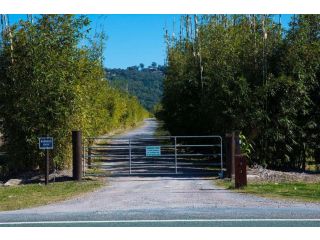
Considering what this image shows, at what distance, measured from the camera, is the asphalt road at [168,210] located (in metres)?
9.02

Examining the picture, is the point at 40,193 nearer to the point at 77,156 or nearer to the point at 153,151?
the point at 77,156

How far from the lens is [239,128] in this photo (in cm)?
1850

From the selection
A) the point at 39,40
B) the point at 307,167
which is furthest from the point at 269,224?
the point at 307,167

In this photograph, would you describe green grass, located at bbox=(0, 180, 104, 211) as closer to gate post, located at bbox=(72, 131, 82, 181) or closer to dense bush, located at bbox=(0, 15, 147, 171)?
gate post, located at bbox=(72, 131, 82, 181)

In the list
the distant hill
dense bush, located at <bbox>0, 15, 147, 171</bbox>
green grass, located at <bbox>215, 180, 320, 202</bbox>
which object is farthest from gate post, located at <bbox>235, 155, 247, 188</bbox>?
the distant hill

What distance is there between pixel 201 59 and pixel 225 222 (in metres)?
15.2

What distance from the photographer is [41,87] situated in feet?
57.2

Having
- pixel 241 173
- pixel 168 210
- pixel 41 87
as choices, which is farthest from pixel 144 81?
pixel 168 210

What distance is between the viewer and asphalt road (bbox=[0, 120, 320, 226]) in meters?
9.02

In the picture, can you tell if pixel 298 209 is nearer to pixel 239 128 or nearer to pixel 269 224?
pixel 269 224

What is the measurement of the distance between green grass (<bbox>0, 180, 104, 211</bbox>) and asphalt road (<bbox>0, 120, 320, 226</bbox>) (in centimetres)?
58

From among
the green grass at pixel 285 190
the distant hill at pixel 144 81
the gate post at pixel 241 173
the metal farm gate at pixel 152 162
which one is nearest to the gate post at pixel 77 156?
the metal farm gate at pixel 152 162
